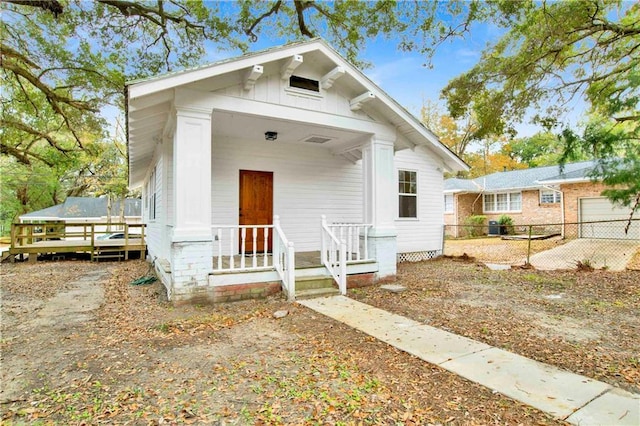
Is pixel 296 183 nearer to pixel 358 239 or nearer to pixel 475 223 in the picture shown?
pixel 358 239

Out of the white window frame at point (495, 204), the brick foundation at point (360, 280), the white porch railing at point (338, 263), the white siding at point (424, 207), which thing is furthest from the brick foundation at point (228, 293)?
the white window frame at point (495, 204)

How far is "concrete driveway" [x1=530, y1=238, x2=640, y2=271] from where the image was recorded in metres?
9.98

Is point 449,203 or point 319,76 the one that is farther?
point 449,203

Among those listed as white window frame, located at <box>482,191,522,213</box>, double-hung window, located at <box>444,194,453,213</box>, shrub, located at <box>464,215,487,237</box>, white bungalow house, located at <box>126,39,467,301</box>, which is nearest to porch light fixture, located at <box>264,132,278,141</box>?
white bungalow house, located at <box>126,39,467,301</box>

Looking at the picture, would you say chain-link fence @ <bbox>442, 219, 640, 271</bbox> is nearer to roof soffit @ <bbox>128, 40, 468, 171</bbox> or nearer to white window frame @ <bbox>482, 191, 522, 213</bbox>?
white window frame @ <bbox>482, 191, 522, 213</bbox>

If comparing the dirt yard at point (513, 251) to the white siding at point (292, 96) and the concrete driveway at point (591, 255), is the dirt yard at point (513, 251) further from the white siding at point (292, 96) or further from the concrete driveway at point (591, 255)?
the white siding at point (292, 96)

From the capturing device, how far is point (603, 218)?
49.0 ft

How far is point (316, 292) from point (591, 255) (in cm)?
1059

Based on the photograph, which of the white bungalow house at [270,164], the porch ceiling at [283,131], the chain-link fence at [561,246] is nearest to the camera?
the white bungalow house at [270,164]

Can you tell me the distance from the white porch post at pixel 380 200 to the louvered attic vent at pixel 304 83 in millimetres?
1647

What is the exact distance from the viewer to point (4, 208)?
33031 millimetres

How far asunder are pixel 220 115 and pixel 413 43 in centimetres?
714

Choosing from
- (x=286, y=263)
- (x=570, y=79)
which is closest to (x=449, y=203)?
(x=570, y=79)

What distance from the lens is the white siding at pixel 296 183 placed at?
26.4 ft
